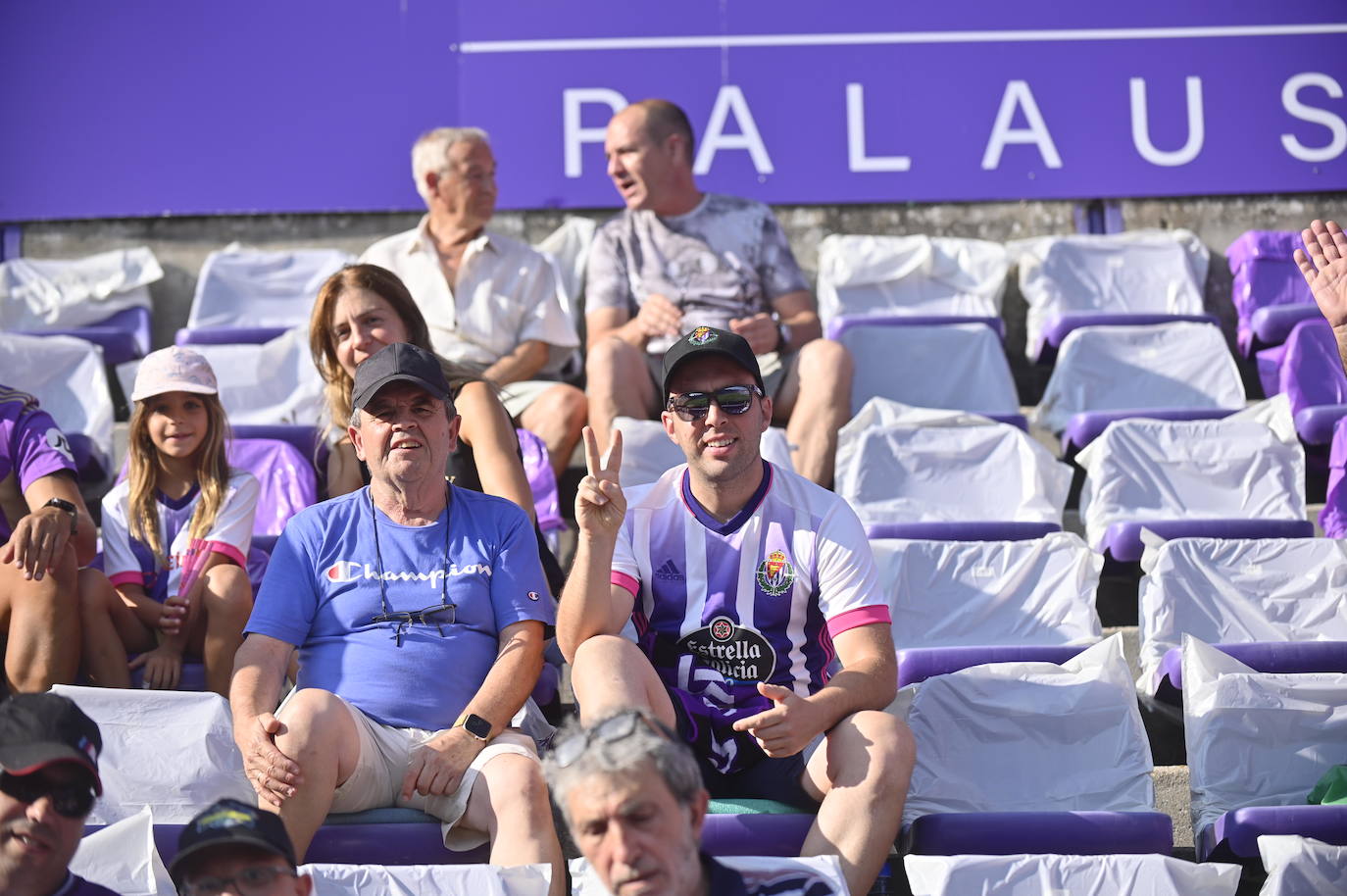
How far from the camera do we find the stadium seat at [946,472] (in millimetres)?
3855

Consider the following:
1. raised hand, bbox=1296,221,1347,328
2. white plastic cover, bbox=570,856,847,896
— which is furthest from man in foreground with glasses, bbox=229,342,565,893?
raised hand, bbox=1296,221,1347,328

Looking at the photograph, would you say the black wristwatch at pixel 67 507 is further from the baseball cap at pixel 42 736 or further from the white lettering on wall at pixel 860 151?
the white lettering on wall at pixel 860 151

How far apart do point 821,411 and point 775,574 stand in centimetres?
124

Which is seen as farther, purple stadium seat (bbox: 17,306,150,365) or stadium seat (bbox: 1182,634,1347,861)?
Result: purple stadium seat (bbox: 17,306,150,365)

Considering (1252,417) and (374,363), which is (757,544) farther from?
(1252,417)

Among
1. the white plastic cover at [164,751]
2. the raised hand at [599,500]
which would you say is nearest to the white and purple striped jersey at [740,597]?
the raised hand at [599,500]

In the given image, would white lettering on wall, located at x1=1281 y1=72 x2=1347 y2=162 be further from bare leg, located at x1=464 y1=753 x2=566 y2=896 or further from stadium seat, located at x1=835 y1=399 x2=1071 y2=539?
bare leg, located at x1=464 y1=753 x2=566 y2=896

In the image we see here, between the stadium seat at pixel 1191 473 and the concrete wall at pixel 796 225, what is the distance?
1.18m

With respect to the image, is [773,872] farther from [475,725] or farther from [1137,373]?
[1137,373]

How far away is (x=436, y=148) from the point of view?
454 centimetres

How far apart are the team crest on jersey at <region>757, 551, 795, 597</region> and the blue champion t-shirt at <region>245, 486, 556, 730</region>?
36 centimetres

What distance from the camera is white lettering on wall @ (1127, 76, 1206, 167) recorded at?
504 cm

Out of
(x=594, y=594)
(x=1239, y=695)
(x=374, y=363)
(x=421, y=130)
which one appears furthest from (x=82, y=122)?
(x=1239, y=695)

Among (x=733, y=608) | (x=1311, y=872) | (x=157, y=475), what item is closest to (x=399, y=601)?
(x=733, y=608)
